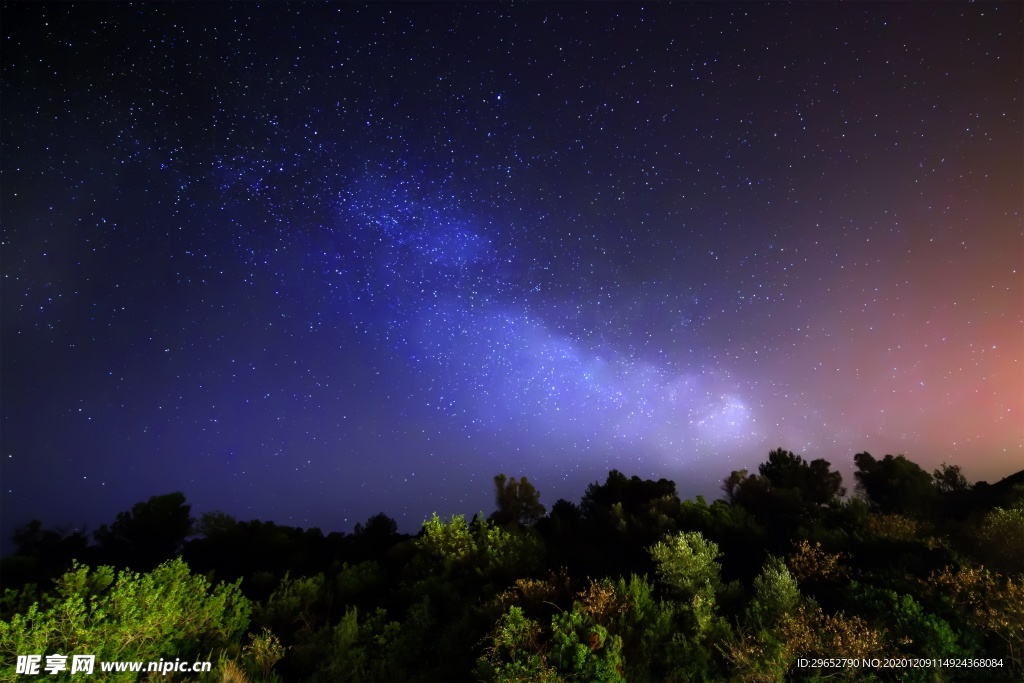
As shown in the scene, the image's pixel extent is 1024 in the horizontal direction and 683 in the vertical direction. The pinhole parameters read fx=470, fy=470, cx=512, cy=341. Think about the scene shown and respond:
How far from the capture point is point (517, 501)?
38.9m

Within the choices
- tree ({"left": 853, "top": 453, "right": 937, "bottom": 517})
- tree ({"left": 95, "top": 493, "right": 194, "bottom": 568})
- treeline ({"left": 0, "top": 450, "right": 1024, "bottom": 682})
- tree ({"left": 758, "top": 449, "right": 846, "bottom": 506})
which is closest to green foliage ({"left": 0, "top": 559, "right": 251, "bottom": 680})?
treeline ({"left": 0, "top": 450, "right": 1024, "bottom": 682})

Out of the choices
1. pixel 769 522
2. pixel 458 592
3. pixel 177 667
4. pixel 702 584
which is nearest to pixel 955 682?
pixel 702 584

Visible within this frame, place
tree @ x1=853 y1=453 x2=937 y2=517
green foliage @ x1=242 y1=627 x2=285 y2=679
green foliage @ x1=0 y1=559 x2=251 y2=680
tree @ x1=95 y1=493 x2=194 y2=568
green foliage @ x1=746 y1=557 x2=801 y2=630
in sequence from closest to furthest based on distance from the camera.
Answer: green foliage @ x1=0 y1=559 x2=251 y2=680 < green foliage @ x1=746 y1=557 x2=801 y2=630 < green foliage @ x1=242 y1=627 x2=285 y2=679 < tree @ x1=853 y1=453 x2=937 y2=517 < tree @ x1=95 y1=493 x2=194 y2=568

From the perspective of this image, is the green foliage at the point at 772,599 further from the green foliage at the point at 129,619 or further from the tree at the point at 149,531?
the tree at the point at 149,531

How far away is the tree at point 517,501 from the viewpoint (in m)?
38.0

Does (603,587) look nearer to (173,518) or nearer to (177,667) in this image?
(177,667)

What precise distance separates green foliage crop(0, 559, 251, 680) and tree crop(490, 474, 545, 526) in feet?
79.6

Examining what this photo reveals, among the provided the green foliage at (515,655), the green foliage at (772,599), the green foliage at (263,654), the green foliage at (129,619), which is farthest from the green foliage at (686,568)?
the green foliage at (129,619)

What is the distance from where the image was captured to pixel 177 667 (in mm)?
11703

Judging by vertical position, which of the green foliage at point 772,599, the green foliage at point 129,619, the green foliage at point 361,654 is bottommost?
the green foliage at point 361,654

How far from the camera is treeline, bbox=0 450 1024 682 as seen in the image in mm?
10695

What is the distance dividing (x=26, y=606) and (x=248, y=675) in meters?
5.49

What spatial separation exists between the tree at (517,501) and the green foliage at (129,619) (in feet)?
79.6

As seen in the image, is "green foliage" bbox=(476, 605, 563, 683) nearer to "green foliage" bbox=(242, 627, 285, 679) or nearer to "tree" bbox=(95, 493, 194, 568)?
"green foliage" bbox=(242, 627, 285, 679)
